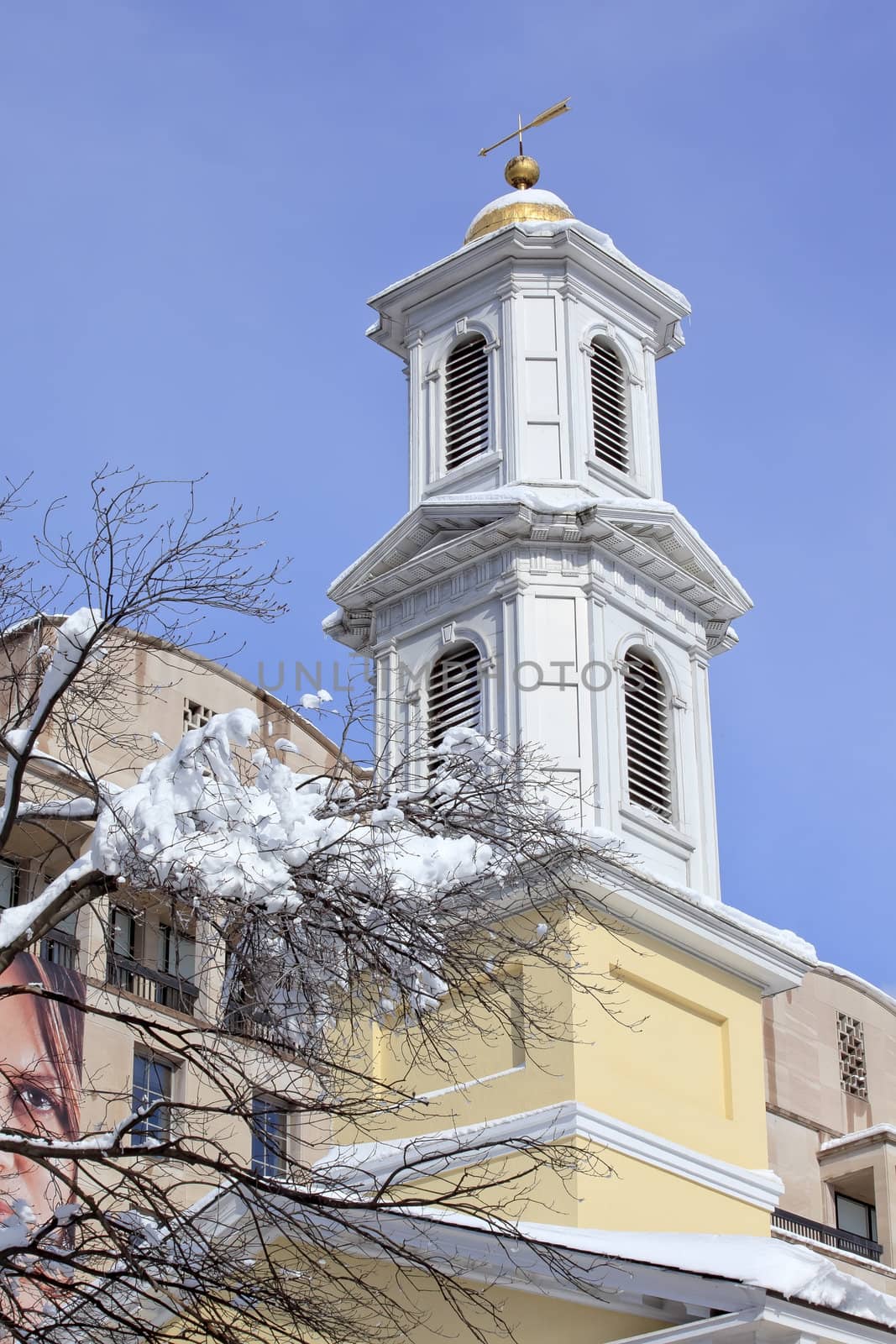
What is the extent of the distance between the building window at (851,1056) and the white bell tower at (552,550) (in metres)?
26.8

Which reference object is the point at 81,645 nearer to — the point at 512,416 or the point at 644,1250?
the point at 644,1250

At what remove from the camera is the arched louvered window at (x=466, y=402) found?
26578mm

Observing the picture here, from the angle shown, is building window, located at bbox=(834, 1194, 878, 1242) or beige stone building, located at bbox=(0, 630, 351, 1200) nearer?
beige stone building, located at bbox=(0, 630, 351, 1200)

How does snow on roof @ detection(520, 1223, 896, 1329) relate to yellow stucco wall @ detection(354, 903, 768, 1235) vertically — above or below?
below

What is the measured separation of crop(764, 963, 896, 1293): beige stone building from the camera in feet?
155

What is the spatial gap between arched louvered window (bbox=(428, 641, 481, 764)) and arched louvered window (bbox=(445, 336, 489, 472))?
2.76m

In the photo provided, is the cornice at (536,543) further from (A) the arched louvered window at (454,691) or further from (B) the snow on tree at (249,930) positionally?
(B) the snow on tree at (249,930)

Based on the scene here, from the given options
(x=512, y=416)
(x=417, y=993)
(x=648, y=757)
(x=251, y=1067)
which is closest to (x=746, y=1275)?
(x=417, y=993)

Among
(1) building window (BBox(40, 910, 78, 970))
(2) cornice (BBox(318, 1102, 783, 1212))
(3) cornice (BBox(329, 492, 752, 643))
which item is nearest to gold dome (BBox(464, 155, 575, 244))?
(3) cornice (BBox(329, 492, 752, 643))

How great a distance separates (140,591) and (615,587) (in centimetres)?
1276

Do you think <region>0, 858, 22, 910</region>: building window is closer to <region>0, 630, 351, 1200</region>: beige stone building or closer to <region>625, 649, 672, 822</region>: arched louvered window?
<region>0, 630, 351, 1200</region>: beige stone building

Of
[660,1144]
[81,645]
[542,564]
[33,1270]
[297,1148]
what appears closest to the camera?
[33,1270]

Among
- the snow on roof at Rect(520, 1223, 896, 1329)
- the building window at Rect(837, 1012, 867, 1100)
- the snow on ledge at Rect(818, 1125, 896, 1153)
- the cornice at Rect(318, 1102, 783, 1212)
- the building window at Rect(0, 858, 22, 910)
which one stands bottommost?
the snow on roof at Rect(520, 1223, 896, 1329)

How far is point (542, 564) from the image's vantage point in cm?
2452
